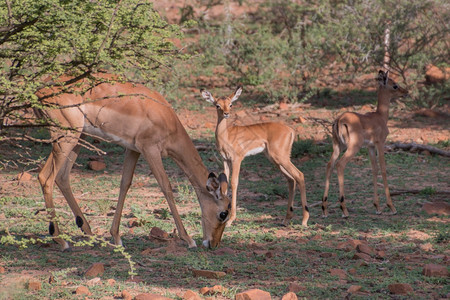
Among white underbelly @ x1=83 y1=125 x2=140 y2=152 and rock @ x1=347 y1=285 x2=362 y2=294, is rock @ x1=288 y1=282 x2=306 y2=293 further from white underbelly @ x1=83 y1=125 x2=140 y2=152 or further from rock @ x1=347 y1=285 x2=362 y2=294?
white underbelly @ x1=83 y1=125 x2=140 y2=152

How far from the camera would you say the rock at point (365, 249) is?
6.45 m

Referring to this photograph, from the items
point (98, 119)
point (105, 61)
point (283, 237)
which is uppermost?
point (105, 61)

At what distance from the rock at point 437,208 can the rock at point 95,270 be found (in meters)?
4.66

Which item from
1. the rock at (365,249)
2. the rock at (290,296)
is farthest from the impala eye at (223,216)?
the rock at (290,296)

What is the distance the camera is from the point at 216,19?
22.2 m

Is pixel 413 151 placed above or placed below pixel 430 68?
below

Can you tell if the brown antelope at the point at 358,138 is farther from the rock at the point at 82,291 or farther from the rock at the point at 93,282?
the rock at the point at 82,291

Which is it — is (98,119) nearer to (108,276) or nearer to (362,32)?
(108,276)

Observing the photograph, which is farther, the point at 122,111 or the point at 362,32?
the point at 362,32

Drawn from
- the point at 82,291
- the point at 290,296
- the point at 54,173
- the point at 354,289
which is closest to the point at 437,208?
the point at 354,289

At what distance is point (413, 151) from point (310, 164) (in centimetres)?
198

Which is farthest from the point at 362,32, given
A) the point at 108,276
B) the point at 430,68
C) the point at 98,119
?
the point at 108,276

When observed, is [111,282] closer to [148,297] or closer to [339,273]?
[148,297]

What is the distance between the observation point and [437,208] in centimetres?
855
